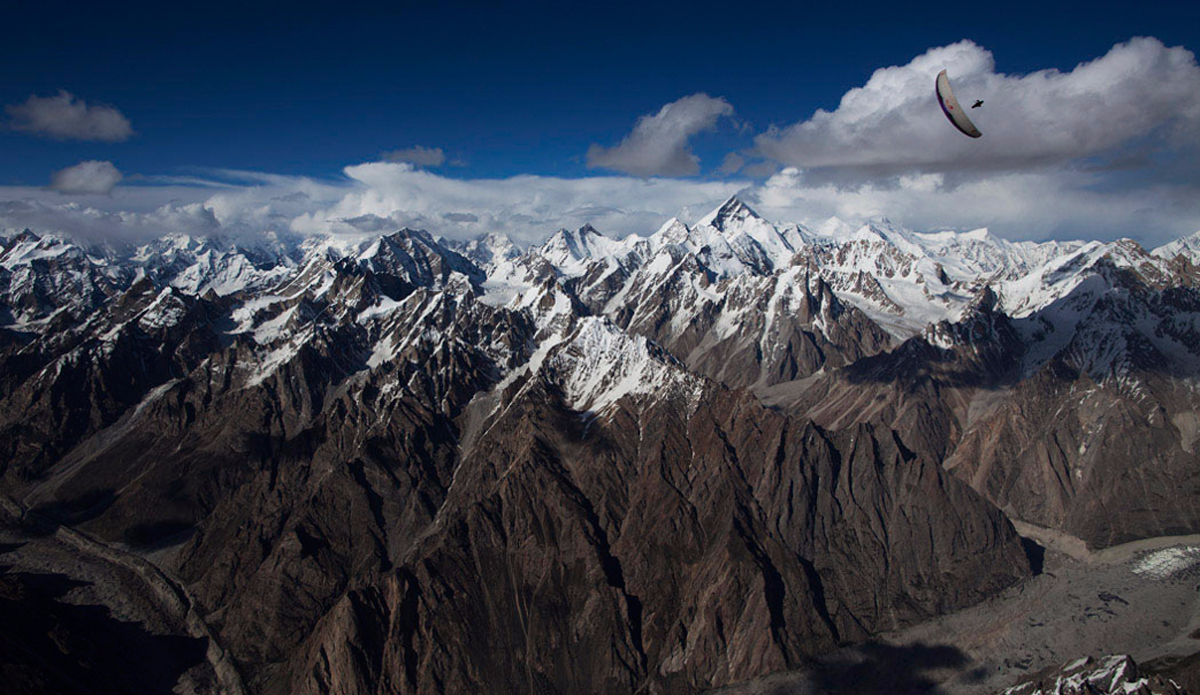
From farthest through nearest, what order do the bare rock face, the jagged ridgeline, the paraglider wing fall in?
the jagged ridgeline, the bare rock face, the paraglider wing

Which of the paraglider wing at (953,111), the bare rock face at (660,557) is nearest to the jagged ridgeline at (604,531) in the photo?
the bare rock face at (660,557)

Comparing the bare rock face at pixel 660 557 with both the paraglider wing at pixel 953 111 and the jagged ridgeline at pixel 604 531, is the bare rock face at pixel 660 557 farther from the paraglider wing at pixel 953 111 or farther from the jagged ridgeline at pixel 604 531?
the paraglider wing at pixel 953 111

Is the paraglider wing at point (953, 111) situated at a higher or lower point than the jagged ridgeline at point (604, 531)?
higher

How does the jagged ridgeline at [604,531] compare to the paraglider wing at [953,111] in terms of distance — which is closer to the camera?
the paraglider wing at [953,111]

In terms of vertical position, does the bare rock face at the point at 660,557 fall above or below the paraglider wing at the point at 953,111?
below

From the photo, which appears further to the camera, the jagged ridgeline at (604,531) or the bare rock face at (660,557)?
the jagged ridgeline at (604,531)

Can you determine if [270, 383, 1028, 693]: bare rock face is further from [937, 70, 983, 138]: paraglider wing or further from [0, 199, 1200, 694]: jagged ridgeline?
[937, 70, 983, 138]: paraglider wing

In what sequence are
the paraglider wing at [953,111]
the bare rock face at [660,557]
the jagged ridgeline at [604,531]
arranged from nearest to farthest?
the paraglider wing at [953,111], the bare rock face at [660,557], the jagged ridgeline at [604,531]

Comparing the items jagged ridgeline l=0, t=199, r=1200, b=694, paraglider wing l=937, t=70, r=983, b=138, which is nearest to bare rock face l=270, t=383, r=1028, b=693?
jagged ridgeline l=0, t=199, r=1200, b=694

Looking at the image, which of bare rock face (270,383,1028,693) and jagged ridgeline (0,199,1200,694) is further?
jagged ridgeline (0,199,1200,694)

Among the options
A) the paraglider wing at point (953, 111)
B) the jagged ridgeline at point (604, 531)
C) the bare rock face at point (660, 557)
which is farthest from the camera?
the jagged ridgeline at point (604, 531)

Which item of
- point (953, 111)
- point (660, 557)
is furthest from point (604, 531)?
point (953, 111)

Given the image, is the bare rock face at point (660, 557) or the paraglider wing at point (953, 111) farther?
the bare rock face at point (660, 557)
